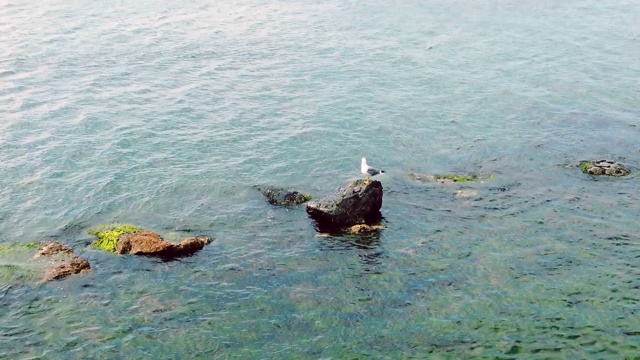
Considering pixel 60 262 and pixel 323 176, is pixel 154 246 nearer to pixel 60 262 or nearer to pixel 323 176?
pixel 60 262

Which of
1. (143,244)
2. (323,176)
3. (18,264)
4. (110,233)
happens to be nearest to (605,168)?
(323,176)

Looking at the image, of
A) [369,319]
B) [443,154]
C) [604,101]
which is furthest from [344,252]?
[604,101]

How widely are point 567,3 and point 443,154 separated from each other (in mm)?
45087

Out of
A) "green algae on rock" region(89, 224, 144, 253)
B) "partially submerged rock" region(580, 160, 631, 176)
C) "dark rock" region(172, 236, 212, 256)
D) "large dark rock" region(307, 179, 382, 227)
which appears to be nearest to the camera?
"dark rock" region(172, 236, 212, 256)

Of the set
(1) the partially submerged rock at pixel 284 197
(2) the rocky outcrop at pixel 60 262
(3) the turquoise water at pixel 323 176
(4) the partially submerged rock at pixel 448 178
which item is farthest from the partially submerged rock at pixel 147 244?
→ (4) the partially submerged rock at pixel 448 178

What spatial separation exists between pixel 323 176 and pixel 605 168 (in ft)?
52.7

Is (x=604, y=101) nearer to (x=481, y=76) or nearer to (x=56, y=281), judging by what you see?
(x=481, y=76)

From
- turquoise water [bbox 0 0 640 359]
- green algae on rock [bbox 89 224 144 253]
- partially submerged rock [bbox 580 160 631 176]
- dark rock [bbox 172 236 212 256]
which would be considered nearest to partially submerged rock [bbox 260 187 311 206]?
turquoise water [bbox 0 0 640 359]

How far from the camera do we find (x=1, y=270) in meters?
27.0

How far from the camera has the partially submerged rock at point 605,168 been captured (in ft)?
112

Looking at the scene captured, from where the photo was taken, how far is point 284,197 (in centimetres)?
3278

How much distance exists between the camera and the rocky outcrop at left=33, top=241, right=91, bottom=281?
26141 mm

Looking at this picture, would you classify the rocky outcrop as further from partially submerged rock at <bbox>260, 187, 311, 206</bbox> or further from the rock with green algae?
partially submerged rock at <bbox>260, 187, 311, 206</bbox>

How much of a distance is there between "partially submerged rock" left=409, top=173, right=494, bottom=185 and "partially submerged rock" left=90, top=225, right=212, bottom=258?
42.6 feet
